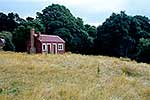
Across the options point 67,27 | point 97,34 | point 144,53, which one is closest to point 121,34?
point 97,34

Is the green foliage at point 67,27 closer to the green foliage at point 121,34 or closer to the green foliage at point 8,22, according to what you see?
the green foliage at point 121,34

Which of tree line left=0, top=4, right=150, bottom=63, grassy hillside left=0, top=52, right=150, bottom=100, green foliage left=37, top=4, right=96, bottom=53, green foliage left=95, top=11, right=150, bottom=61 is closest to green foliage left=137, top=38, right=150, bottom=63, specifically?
tree line left=0, top=4, right=150, bottom=63

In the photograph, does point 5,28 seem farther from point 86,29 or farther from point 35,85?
point 35,85

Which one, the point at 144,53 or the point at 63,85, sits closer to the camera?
the point at 63,85

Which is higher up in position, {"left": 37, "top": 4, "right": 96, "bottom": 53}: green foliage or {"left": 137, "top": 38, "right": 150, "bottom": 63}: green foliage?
{"left": 37, "top": 4, "right": 96, "bottom": 53}: green foliage

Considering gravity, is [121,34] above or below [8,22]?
below

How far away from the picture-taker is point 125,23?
64.1m

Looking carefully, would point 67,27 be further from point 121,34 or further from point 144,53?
point 144,53

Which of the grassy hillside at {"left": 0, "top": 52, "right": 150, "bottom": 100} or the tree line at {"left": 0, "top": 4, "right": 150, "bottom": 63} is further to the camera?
the tree line at {"left": 0, "top": 4, "right": 150, "bottom": 63}

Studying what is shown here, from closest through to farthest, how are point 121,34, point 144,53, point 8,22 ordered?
1. point 144,53
2. point 121,34
3. point 8,22

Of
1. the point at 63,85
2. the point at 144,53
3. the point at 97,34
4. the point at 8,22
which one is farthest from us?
the point at 8,22

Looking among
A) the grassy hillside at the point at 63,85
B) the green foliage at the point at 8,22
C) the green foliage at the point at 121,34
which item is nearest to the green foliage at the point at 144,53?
the green foliage at the point at 121,34

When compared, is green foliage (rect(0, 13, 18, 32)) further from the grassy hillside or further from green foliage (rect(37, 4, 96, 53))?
the grassy hillside

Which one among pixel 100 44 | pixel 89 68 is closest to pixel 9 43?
pixel 100 44
